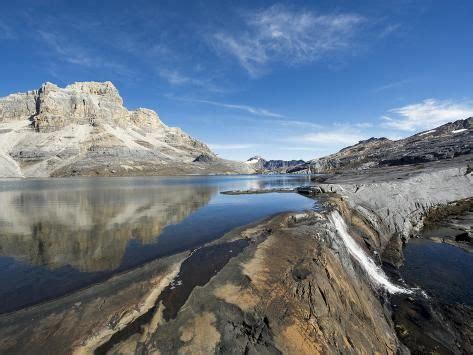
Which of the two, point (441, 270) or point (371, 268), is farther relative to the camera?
point (441, 270)

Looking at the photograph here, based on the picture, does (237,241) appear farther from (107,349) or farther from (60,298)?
(107,349)

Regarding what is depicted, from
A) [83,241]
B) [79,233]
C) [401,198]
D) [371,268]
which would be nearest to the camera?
[371,268]

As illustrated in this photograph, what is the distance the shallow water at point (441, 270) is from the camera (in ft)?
75.4

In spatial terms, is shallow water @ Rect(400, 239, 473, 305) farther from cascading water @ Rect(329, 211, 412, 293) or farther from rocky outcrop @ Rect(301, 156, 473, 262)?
rocky outcrop @ Rect(301, 156, 473, 262)

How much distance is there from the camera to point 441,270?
2786 cm

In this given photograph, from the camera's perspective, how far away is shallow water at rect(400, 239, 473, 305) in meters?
23.0

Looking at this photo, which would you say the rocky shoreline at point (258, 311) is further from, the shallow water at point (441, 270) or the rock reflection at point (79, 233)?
the rock reflection at point (79, 233)

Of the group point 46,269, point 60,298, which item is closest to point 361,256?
point 60,298

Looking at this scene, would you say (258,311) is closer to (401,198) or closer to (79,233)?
(79,233)

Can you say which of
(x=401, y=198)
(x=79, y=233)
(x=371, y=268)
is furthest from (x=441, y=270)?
(x=79, y=233)

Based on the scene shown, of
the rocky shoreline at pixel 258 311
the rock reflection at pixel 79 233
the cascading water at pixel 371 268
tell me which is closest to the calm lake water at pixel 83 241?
the rock reflection at pixel 79 233

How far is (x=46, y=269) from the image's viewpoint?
19.5 metres

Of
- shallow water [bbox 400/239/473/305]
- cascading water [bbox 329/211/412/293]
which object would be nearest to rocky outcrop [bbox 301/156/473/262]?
shallow water [bbox 400/239/473/305]

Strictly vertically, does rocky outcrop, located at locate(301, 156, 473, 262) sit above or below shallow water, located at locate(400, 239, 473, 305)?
above
